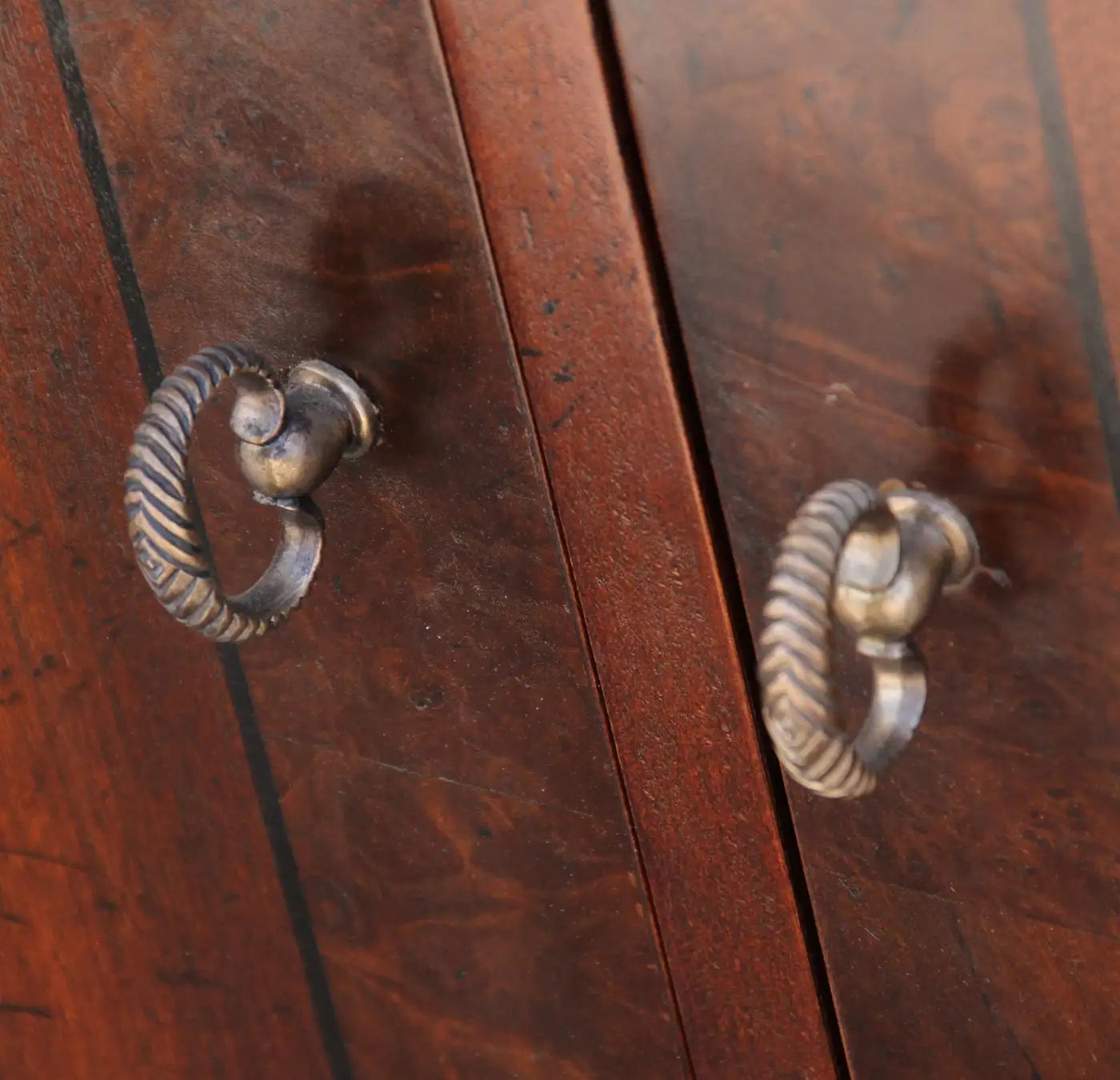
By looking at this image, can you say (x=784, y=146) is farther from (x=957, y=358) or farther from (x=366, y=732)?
(x=366, y=732)

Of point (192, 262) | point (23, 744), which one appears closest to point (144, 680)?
point (23, 744)

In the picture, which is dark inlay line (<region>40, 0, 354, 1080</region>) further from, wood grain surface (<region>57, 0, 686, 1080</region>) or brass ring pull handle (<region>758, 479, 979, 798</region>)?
brass ring pull handle (<region>758, 479, 979, 798</region>)

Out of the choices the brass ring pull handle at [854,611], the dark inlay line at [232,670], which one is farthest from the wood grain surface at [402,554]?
the brass ring pull handle at [854,611]

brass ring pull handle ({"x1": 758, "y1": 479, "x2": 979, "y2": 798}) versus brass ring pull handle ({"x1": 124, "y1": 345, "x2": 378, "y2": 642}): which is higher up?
brass ring pull handle ({"x1": 124, "y1": 345, "x2": 378, "y2": 642})

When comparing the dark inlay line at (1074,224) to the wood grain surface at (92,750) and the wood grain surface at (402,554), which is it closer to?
the wood grain surface at (402,554)

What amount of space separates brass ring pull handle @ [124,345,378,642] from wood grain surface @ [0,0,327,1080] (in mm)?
100

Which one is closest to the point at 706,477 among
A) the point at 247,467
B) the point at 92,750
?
the point at 247,467

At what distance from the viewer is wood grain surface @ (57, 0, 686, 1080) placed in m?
0.42

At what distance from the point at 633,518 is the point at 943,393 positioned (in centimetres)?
10

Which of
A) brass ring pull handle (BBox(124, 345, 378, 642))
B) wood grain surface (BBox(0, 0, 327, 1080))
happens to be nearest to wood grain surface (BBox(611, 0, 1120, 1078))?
brass ring pull handle (BBox(124, 345, 378, 642))

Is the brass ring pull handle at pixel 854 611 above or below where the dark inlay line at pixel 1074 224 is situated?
below

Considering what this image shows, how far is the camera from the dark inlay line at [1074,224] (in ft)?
1.09

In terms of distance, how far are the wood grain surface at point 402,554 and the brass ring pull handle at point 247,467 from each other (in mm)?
17

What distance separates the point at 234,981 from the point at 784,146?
0.41m
